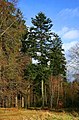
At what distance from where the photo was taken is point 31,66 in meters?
53.4

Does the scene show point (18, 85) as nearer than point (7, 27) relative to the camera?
No

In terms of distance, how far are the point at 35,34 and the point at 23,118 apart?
116 feet

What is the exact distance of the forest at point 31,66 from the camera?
109 feet

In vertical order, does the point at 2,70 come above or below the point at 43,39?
below

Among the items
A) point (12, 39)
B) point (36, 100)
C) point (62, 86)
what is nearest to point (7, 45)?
point (12, 39)

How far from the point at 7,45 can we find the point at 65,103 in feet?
122

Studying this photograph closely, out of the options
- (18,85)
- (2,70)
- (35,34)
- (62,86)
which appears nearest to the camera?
(2,70)

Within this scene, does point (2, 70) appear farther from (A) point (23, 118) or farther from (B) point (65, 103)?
(B) point (65, 103)

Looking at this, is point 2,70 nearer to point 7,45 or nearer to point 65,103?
point 7,45

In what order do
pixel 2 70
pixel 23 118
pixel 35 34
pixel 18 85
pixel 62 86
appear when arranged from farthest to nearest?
1. pixel 62 86
2. pixel 35 34
3. pixel 18 85
4. pixel 2 70
5. pixel 23 118

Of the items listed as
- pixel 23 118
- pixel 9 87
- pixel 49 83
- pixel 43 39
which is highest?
pixel 43 39

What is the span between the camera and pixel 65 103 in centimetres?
6831

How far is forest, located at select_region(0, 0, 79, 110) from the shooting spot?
33.1 m

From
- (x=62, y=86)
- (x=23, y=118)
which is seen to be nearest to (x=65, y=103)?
(x=62, y=86)
